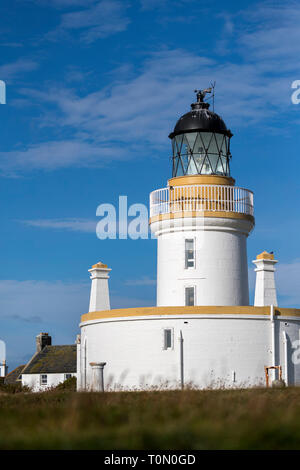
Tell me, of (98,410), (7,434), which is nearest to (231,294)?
(98,410)

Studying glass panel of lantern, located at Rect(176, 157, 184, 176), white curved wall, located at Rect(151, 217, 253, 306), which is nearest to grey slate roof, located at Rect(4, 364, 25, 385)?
white curved wall, located at Rect(151, 217, 253, 306)

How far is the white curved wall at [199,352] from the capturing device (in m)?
25.7

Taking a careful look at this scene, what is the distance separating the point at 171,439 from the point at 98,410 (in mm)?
2626

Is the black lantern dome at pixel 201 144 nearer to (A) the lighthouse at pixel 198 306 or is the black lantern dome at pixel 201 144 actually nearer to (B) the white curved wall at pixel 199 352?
(A) the lighthouse at pixel 198 306

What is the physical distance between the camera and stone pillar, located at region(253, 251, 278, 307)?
28.8m

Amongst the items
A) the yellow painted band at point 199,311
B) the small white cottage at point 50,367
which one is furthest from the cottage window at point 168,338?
the small white cottage at point 50,367

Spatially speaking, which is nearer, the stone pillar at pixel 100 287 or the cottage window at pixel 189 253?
the cottage window at pixel 189 253

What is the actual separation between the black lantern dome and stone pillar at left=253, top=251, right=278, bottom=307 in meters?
3.59

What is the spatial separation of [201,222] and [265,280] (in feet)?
11.5

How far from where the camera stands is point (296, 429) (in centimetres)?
1012

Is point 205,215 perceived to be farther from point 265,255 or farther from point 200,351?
point 200,351

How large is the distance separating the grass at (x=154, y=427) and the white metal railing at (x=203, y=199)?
15.8 metres

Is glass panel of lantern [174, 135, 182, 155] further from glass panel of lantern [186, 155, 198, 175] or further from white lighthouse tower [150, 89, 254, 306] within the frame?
glass panel of lantern [186, 155, 198, 175]
